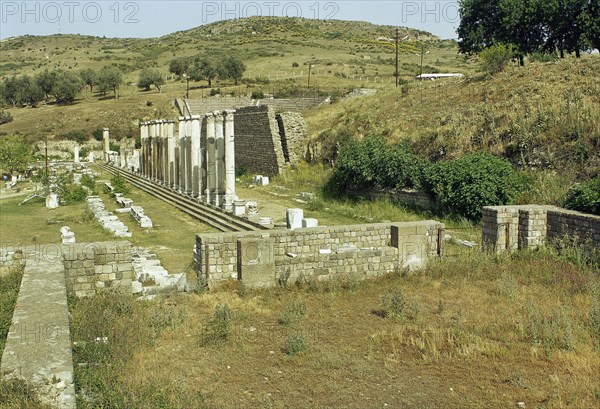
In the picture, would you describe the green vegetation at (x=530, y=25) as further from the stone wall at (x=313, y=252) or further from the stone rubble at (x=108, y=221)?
the stone wall at (x=313, y=252)

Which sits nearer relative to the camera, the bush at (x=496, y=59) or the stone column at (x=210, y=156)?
the stone column at (x=210, y=156)

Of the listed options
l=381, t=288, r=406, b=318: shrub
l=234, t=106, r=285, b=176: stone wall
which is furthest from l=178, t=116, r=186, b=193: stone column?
l=381, t=288, r=406, b=318: shrub

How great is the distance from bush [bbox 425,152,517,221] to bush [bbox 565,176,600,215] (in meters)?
2.32

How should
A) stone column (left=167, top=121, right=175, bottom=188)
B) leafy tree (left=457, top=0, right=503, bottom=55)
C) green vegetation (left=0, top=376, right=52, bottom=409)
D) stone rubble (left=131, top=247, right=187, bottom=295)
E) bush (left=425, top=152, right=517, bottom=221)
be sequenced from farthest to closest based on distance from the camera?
leafy tree (left=457, top=0, right=503, bottom=55)
stone column (left=167, top=121, right=175, bottom=188)
bush (left=425, top=152, right=517, bottom=221)
stone rubble (left=131, top=247, right=187, bottom=295)
green vegetation (left=0, top=376, right=52, bottom=409)

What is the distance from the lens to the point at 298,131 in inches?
1268

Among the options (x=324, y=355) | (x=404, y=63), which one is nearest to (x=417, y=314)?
(x=324, y=355)

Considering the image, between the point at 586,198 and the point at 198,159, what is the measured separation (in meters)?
16.4

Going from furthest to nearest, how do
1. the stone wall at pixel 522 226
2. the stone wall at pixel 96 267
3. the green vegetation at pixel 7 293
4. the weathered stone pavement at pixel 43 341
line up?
the stone wall at pixel 522 226 < the stone wall at pixel 96 267 < the green vegetation at pixel 7 293 < the weathered stone pavement at pixel 43 341

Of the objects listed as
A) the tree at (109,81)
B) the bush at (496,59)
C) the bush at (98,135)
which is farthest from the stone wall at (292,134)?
the tree at (109,81)

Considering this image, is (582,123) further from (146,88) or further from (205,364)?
(146,88)

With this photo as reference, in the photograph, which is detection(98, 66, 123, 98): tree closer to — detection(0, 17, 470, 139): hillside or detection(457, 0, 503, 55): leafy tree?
detection(0, 17, 470, 139): hillside

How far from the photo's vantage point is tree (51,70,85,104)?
2965 inches

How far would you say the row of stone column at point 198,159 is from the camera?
2169cm

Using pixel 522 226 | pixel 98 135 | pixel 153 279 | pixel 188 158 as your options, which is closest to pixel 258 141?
pixel 188 158
